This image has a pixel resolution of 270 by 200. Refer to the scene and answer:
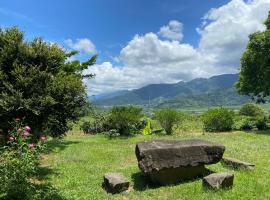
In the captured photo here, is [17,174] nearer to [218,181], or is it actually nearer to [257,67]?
[218,181]

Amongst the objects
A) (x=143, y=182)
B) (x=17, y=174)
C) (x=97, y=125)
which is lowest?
(x=143, y=182)

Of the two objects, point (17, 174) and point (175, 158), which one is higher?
point (17, 174)

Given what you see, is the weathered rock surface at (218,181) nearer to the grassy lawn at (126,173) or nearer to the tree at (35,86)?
the grassy lawn at (126,173)

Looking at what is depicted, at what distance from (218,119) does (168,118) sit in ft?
20.7

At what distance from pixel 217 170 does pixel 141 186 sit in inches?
165

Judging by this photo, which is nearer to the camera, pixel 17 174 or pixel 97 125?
pixel 17 174

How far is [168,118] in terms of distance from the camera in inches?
1331

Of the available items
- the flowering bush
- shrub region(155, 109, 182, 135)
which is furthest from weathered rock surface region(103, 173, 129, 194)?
shrub region(155, 109, 182, 135)

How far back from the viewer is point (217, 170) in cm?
1636

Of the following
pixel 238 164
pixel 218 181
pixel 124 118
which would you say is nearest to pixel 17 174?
pixel 218 181

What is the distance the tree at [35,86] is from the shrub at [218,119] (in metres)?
21.7

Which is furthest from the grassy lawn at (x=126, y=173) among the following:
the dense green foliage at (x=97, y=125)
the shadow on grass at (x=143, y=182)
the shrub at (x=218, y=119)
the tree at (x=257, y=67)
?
the dense green foliage at (x=97, y=125)

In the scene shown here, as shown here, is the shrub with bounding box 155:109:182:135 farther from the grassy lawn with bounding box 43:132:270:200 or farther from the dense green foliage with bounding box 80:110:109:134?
the dense green foliage with bounding box 80:110:109:134

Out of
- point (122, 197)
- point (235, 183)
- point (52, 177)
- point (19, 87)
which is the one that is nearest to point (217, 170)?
point (235, 183)
